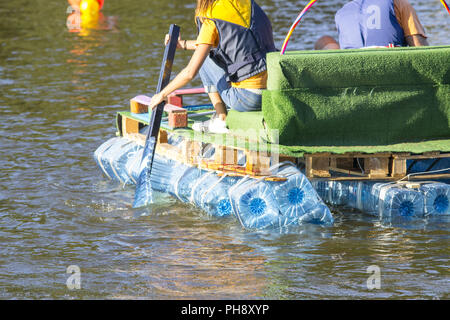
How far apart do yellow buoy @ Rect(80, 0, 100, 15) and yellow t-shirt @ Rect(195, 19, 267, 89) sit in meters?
14.9

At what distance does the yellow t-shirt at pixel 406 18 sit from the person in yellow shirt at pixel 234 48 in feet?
4.53

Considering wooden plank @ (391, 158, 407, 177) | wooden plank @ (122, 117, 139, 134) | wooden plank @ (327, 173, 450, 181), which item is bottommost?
wooden plank @ (327, 173, 450, 181)

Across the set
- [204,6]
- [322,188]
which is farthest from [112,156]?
[322,188]

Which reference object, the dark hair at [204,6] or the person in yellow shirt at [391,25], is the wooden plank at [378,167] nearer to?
the person in yellow shirt at [391,25]

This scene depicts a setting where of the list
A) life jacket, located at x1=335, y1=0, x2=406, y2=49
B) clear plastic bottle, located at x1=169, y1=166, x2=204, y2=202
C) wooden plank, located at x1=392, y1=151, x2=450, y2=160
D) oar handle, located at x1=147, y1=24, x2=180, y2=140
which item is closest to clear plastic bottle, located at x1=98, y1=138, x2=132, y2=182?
oar handle, located at x1=147, y1=24, x2=180, y2=140

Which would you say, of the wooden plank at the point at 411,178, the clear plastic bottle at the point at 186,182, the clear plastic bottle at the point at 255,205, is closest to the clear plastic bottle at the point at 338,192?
the wooden plank at the point at 411,178

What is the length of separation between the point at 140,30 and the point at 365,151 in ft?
45.0

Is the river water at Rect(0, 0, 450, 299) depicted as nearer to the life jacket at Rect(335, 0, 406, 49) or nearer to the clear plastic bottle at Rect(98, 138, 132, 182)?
the clear plastic bottle at Rect(98, 138, 132, 182)

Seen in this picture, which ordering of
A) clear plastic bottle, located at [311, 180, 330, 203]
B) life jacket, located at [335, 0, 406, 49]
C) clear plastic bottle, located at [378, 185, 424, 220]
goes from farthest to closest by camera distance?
1. life jacket, located at [335, 0, 406, 49]
2. clear plastic bottle, located at [311, 180, 330, 203]
3. clear plastic bottle, located at [378, 185, 424, 220]

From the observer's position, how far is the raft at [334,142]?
6.98 m

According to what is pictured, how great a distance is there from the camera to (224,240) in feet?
23.0

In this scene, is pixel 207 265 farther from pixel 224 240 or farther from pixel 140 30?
pixel 140 30

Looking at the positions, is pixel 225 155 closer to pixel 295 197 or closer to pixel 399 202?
pixel 295 197

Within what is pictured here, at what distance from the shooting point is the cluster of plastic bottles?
7190 millimetres
